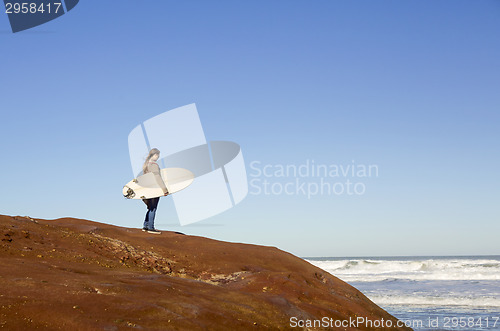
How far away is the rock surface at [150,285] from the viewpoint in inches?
281

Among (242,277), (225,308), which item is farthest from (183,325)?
(242,277)

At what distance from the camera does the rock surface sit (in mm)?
7125

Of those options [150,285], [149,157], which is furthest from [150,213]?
[150,285]

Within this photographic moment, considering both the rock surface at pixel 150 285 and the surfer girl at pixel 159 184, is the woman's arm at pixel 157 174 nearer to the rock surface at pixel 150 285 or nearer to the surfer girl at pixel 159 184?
the surfer girl at pixel 159 184

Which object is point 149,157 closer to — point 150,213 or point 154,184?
point 154,184

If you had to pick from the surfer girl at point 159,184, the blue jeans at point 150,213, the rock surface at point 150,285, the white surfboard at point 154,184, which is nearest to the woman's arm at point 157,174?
the surfer girl at point 159,184

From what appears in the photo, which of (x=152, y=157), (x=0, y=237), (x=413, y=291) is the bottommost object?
(x=413, y=291)

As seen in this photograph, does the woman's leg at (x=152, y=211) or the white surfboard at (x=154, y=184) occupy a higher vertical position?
the white surfboard at (x=154, y=184)

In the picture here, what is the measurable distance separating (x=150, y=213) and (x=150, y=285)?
8968 mm

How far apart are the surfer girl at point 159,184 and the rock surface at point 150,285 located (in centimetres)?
55

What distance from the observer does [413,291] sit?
32.9 m

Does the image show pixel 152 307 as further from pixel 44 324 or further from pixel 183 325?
pixel 44 324

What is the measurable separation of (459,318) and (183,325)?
661 inches

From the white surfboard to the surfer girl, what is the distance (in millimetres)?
152
